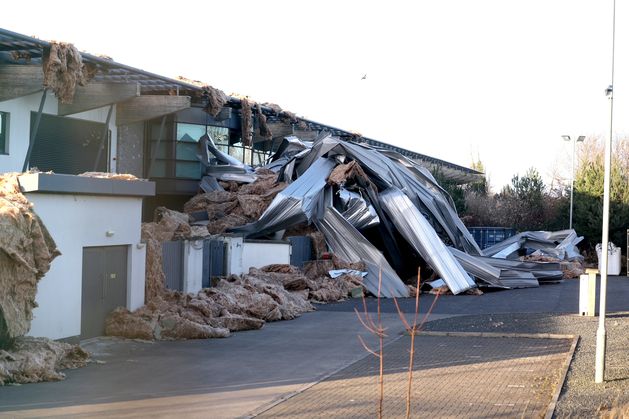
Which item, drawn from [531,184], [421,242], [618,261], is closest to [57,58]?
[421,242]

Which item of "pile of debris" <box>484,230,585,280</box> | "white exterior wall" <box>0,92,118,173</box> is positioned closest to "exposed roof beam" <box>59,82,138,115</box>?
"white exterior wall" <box>0,92,118,173</box>

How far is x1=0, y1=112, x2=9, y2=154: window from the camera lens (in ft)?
79.4

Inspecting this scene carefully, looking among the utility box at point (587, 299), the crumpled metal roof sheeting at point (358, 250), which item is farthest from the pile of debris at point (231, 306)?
the utility box at point (587, 299)

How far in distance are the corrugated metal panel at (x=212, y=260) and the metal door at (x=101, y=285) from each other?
→ 5257 millimetres

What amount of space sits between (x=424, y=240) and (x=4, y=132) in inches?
549

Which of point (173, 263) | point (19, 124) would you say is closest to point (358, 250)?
point (173, 263)

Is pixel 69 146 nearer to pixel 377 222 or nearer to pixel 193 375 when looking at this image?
pixel 377 222

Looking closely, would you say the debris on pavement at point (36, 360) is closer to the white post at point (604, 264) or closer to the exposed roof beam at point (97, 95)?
the white post at point (604, 264)

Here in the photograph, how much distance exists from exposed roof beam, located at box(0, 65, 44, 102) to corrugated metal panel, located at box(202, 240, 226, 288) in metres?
6.09

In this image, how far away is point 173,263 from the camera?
20109 millimetres

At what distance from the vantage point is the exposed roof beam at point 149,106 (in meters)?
29.4

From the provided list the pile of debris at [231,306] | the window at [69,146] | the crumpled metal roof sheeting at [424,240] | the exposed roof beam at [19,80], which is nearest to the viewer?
the pile of debris at [231,306]

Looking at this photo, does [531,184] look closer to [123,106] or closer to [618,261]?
[618,261]

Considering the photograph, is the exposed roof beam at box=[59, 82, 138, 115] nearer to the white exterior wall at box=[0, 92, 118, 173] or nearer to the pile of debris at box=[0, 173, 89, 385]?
the white exterior wall at box=[0, 92, 118, 173]
